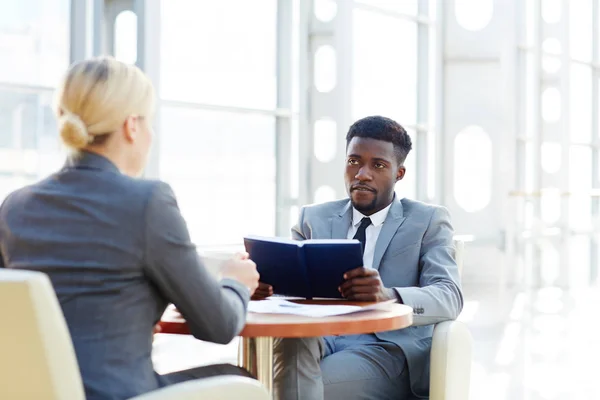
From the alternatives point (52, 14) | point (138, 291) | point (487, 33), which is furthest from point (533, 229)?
point (138, 291)

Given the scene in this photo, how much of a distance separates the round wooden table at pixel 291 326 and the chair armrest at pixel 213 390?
297 millimetres

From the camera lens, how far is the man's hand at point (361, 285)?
2559mm

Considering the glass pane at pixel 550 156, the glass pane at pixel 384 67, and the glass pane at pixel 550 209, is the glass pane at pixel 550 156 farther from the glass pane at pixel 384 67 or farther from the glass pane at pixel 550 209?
the glass pane at pixel 384 67

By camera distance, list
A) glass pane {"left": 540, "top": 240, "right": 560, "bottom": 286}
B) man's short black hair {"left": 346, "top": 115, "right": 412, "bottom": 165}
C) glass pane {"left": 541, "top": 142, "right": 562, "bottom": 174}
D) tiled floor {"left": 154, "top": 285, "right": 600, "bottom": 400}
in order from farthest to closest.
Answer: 1. glass pane {"left": 541, "top": 142, "right": 562, "bottom": 174}
2. glass pane {"left": 540, "top": 240, "right": 560, "bottom": 286}
3. tiled floor {"left": 154, "top": 285, "right": 600, "bottom": 400}
4. man's short black hair {"left": 346, "top": 115, "right": 412, "bottom": 165}

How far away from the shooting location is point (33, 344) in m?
1.61

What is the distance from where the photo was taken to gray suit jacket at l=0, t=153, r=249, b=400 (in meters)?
1.82

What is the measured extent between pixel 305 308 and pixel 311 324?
0.84ft

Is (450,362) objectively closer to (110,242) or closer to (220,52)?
(110,242)

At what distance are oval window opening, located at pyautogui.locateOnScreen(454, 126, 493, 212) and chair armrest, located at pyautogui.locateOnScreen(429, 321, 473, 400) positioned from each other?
22.5 feet

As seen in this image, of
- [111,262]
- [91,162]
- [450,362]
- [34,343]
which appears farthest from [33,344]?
[450,362]

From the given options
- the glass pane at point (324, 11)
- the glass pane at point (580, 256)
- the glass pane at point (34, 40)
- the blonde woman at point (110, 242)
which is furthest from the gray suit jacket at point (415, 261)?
the glass pane at point (580, 256)

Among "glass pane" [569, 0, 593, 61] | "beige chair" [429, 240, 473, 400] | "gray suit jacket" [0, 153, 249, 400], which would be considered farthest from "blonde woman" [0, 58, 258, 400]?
"glass pane" [569, 0, 593, 61]

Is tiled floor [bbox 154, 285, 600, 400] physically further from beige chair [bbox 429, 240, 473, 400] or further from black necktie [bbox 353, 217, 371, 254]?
beige chair [bbox 429, 240, 473, 400]

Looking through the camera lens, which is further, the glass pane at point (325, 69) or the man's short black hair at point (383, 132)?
the glass pane at point (325, 69)
